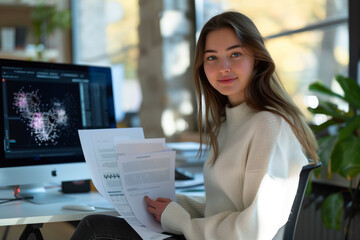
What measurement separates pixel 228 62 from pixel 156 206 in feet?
Answer: 1.56

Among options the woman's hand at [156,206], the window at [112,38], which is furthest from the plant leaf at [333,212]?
the window at [112,38]

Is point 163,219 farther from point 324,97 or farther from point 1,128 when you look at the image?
point 324,97

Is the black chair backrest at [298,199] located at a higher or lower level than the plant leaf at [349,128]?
lower

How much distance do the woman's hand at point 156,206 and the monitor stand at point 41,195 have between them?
14.2 inches

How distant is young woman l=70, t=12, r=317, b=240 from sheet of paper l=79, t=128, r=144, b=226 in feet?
0.32

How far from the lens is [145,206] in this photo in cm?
127

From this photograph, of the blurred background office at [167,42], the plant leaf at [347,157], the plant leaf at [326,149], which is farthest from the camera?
the blurred background office at [167,42]

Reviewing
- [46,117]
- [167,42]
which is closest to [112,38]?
[167,42]

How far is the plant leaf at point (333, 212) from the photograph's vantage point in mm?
1722

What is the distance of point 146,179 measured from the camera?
4.24ft

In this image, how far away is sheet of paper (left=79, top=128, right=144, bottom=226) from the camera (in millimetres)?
1203

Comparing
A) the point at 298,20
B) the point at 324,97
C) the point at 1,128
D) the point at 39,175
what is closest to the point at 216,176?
the point at 39,175

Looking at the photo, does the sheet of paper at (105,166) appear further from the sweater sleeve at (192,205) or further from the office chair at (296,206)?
the office chair at (296,206)

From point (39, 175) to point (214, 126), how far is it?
63cm
